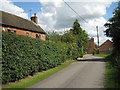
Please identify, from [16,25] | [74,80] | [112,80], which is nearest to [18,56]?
[74,80]

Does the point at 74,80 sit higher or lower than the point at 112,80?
lower

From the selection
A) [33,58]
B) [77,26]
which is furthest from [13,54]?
[77,26]

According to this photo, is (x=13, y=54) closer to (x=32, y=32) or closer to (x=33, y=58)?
(x=33, y=58)

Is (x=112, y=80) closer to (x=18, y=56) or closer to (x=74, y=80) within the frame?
(x=74, y=80)

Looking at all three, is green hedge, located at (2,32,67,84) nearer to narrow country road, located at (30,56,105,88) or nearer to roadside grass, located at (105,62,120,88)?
narrow country road, located at (30,56,105,88)

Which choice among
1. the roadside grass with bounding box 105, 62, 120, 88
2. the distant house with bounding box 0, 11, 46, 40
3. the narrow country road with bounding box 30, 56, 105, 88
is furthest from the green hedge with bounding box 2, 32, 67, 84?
the distant house with bounding box 0, 11, 46, 40

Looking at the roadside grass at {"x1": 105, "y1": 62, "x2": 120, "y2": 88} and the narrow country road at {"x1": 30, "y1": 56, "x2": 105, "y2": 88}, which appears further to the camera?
the narrow country road at {"x1": 30, "y1": 56, "x2": 105, "y2": 88}

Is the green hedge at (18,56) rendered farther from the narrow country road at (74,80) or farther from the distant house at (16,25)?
the distant house at (16,25)

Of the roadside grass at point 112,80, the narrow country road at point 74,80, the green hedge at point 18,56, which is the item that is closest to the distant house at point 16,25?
the green hedge at point 18,56

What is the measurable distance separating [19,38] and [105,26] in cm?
1974

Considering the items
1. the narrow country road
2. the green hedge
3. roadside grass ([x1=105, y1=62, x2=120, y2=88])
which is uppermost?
the green hedge

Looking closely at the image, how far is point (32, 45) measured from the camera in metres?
9.29

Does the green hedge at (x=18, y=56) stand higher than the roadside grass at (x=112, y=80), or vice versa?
the green hedge at (x=18, y=56)

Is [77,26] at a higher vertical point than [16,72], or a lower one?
higher
